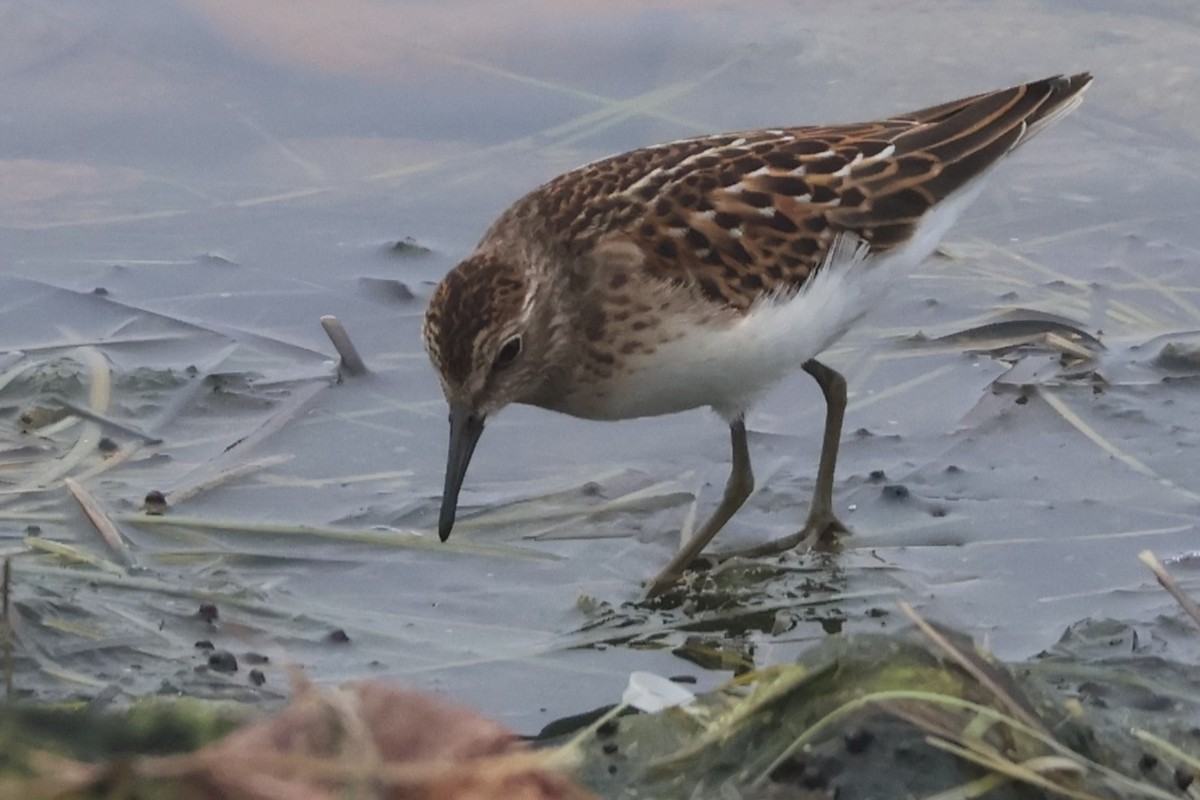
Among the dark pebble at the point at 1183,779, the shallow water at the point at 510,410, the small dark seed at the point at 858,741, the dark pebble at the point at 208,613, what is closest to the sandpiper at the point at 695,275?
the shallow water at the point at 510,410

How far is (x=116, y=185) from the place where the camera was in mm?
8406

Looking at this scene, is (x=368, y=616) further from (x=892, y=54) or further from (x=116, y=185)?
(x=892, y=54)

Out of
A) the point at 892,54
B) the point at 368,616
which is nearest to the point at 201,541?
the point at 368,616

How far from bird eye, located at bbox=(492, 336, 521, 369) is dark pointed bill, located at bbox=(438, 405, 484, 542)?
16 cm

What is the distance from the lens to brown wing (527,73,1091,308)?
5637 mm

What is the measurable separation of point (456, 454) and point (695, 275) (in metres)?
0.89

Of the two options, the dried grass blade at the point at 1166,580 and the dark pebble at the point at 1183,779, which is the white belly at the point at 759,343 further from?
the dark pebble at the point at 1183,779

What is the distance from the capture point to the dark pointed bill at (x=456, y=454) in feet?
17.6

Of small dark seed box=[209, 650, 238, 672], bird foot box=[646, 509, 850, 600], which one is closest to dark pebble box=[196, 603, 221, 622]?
small dark seed box=[209, 650, 238, 672]

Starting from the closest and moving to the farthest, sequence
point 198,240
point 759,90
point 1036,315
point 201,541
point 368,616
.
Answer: point 368,616, point 201,541, point 1036,315, point 198,240, point 759,90

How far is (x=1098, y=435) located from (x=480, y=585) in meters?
2.30

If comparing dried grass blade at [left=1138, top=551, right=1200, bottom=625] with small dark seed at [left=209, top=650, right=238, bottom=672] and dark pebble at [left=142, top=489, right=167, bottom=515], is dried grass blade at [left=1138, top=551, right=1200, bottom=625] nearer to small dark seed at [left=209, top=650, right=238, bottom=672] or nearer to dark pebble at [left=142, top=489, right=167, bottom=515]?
small dark seed at [left=209, top=650, right=238, bottom=672]

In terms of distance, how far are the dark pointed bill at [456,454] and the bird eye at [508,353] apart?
6.4 inches

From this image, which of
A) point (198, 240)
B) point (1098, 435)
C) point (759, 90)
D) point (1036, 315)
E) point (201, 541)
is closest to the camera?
point (201, 541)
